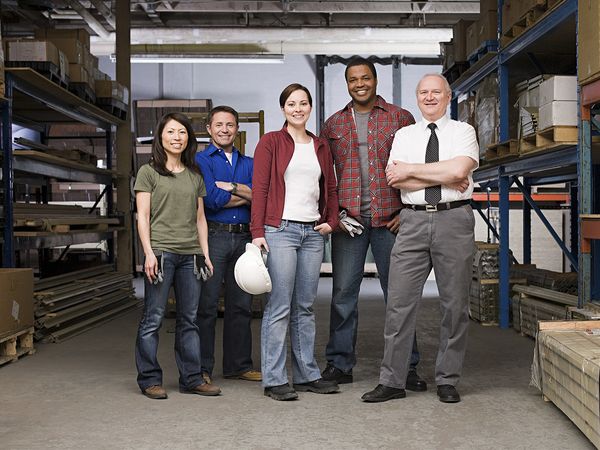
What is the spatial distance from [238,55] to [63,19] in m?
3.64

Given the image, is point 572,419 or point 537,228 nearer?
point 572,419

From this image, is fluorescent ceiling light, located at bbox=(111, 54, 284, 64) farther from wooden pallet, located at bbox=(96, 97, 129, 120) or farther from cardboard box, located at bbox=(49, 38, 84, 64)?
cardboard box, located at bbox=(49, 38, 84, 64)

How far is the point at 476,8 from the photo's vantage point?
12.6 meters

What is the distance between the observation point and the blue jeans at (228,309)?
4617mm

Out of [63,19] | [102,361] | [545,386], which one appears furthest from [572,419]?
[63,19]

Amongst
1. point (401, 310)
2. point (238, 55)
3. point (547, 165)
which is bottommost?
point (401, 310)

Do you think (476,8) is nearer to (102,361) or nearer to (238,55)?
(238,55)

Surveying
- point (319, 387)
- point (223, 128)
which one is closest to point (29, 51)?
point (223, 128)

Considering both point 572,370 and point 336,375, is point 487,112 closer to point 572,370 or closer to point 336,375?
point 336,375

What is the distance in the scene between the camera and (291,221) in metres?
4.22

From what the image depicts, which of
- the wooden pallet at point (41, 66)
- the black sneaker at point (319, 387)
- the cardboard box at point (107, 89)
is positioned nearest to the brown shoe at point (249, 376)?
the black sneaker at point (319, 387)

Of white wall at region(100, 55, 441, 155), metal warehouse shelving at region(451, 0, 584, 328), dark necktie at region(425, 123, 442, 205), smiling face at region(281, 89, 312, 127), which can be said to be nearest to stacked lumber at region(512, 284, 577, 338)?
metal warehouse shelving at region(451, 0, 584, 328)

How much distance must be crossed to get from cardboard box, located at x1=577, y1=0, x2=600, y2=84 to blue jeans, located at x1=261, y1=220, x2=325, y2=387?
7.65 feet

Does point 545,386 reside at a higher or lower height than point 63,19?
lower
